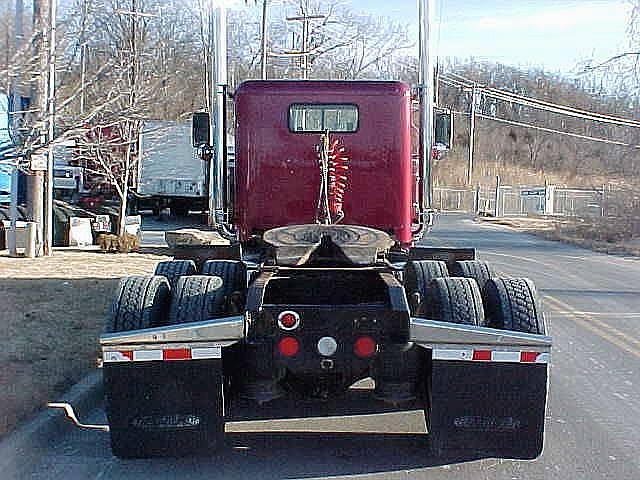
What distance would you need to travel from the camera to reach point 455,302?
5.52m

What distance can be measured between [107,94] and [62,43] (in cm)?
101

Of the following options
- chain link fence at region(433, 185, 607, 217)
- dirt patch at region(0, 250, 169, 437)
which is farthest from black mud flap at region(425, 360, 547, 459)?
chain link fence at region(433, 185, 607, 217)

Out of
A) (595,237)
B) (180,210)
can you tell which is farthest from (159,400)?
(180,210)

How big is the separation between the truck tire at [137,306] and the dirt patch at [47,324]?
1104 millimetres

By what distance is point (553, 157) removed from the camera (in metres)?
106

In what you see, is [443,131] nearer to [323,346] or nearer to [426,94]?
[426,94]

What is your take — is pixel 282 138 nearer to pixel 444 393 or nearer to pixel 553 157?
pixel 444 393

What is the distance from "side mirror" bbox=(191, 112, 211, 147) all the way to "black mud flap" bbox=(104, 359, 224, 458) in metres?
3.69

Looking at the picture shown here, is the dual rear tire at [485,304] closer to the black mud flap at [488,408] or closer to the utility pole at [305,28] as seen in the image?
the black mud flap at [488,408]

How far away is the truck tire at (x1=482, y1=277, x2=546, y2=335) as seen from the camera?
17.8 ft

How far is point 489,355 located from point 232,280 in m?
1.94

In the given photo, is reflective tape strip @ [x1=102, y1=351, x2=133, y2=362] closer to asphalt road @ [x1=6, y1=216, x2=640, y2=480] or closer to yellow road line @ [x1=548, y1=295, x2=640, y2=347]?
asphalt road @ [x1=6, y1=216, x2=640, y2=480]

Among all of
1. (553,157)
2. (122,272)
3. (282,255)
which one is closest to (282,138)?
(282,255)

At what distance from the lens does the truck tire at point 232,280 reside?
19.3ft
